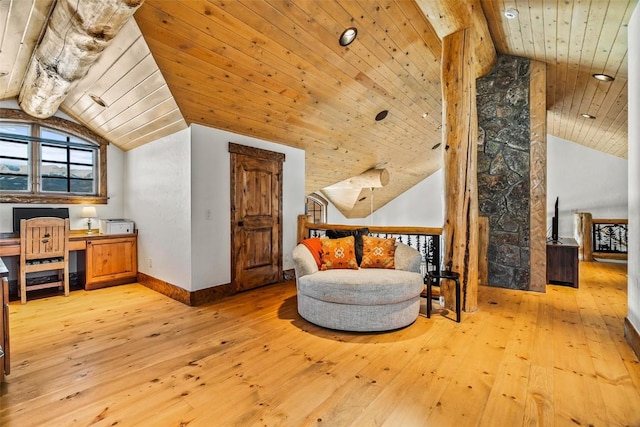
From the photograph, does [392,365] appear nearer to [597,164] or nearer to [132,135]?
[132,135]

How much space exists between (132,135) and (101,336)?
2808 millimetres

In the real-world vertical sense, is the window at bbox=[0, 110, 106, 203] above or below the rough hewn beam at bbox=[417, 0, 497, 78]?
below

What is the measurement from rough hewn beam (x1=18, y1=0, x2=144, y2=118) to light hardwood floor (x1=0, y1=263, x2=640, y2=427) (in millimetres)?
2356

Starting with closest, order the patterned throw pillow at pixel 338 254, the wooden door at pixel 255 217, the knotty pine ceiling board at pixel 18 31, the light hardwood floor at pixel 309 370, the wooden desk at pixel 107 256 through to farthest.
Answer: the light hardwood floor at pixel 309 370, the knotty pine ceiling board at pixel 18 31, the patterned throw pillow at pixel 338 254, the wooden door at pixel 255 217, the wooden desk at pixel 107 256

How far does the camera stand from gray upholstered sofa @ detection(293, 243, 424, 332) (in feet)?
9.07

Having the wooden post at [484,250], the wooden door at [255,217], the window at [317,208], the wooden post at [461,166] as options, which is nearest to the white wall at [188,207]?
the wooden door at [255,217]

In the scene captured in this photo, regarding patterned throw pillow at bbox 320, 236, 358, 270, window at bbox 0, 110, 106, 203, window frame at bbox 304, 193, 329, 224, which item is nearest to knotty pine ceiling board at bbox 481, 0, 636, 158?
patterned throw pillow at bbox 320, 236, 358, 270

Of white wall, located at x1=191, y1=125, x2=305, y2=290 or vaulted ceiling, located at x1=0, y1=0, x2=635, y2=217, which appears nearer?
vaulted ceiling, located at x1=0, y1=0, x2=635, y2=217

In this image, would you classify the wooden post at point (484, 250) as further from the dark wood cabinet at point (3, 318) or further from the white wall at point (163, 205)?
the dark wood cabinet at point (3, 318)

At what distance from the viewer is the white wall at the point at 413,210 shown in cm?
939

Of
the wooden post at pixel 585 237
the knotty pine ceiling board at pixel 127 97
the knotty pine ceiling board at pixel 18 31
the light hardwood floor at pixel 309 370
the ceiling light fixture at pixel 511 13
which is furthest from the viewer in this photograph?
the wooden post at pixel 585 237

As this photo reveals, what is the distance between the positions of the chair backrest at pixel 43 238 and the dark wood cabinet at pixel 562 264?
21.6 feet

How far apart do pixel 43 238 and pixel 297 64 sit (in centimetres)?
367

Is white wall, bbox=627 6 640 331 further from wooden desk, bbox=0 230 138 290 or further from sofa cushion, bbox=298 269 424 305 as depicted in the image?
wooden desk, bbox=0 230 138 290
